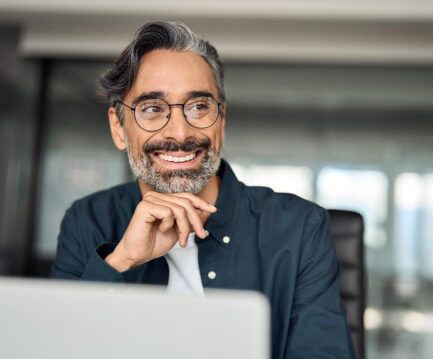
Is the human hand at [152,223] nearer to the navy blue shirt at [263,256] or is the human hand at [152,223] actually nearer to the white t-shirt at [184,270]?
the navy blue shirt at [263,256]

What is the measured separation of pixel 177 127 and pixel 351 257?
1.89 feet

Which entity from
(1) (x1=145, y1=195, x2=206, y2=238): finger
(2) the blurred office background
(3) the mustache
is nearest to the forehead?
(3) the mustache

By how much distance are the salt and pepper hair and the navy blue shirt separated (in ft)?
0.97

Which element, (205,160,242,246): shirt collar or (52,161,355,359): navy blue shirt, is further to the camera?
(205,160,242,246): shirt collar

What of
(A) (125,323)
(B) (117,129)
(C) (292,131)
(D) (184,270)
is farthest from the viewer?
(C) (292,131)

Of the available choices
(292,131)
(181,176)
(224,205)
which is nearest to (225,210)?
(224,205)

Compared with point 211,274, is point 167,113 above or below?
above

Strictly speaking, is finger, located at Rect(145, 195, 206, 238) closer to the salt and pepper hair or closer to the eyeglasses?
the eyeglasses

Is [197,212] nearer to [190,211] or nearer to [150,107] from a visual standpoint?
[190,211]

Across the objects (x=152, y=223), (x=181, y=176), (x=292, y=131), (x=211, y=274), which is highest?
(x=292, y=131)

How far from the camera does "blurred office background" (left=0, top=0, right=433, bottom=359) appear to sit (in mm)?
4500

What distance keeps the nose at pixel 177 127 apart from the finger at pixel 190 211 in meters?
0.27

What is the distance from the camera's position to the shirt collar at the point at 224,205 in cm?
146

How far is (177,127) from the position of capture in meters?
1.47
